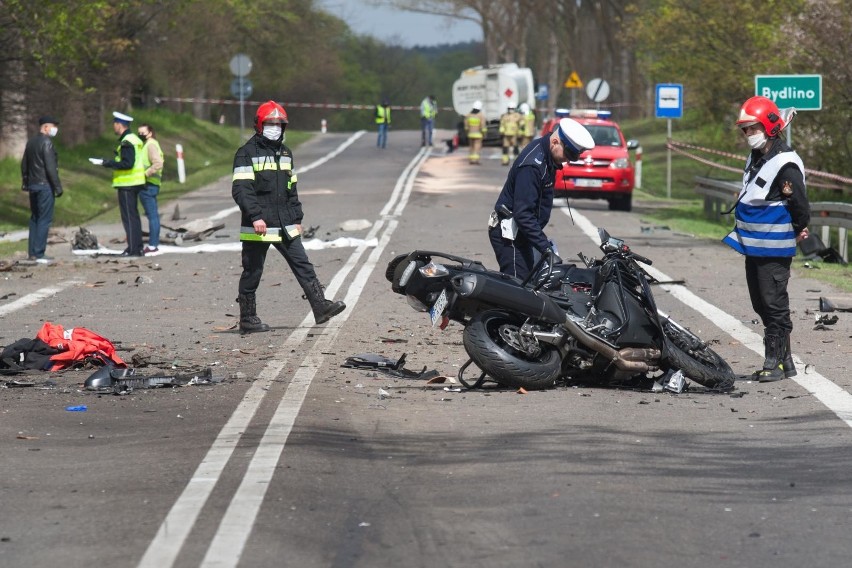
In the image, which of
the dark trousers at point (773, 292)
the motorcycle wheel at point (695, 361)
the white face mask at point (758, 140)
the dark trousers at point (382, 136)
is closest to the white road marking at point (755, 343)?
the dark trousers at point (773, 292)

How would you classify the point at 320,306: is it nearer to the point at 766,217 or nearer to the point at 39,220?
the point at 766,217

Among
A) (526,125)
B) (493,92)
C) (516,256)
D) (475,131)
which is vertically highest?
(493,92)

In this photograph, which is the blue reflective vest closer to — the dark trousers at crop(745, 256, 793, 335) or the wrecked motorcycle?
the dark trousers at crop(745, 256, 793, 335)

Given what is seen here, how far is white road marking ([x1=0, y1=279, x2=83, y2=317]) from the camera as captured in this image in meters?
15.0

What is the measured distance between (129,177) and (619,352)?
1200cm

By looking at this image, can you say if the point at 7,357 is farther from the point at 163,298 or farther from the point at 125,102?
the point at 125,102

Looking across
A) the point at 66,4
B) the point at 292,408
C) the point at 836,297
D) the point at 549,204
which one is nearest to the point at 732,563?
the point at 292,408

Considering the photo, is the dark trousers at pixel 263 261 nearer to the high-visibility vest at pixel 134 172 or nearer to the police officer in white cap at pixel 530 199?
the police officer in white cap at pixel 530 199

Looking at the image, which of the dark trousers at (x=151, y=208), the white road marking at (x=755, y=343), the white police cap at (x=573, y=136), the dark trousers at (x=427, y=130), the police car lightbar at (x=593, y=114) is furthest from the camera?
the dark trousers at (x=427, y=130)

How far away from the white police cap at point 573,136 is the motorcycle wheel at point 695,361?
130cm

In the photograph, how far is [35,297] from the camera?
15906mm

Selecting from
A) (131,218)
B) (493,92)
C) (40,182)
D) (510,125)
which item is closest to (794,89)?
(131,218)

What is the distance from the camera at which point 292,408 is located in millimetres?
9039

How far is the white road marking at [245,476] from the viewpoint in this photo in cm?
585
